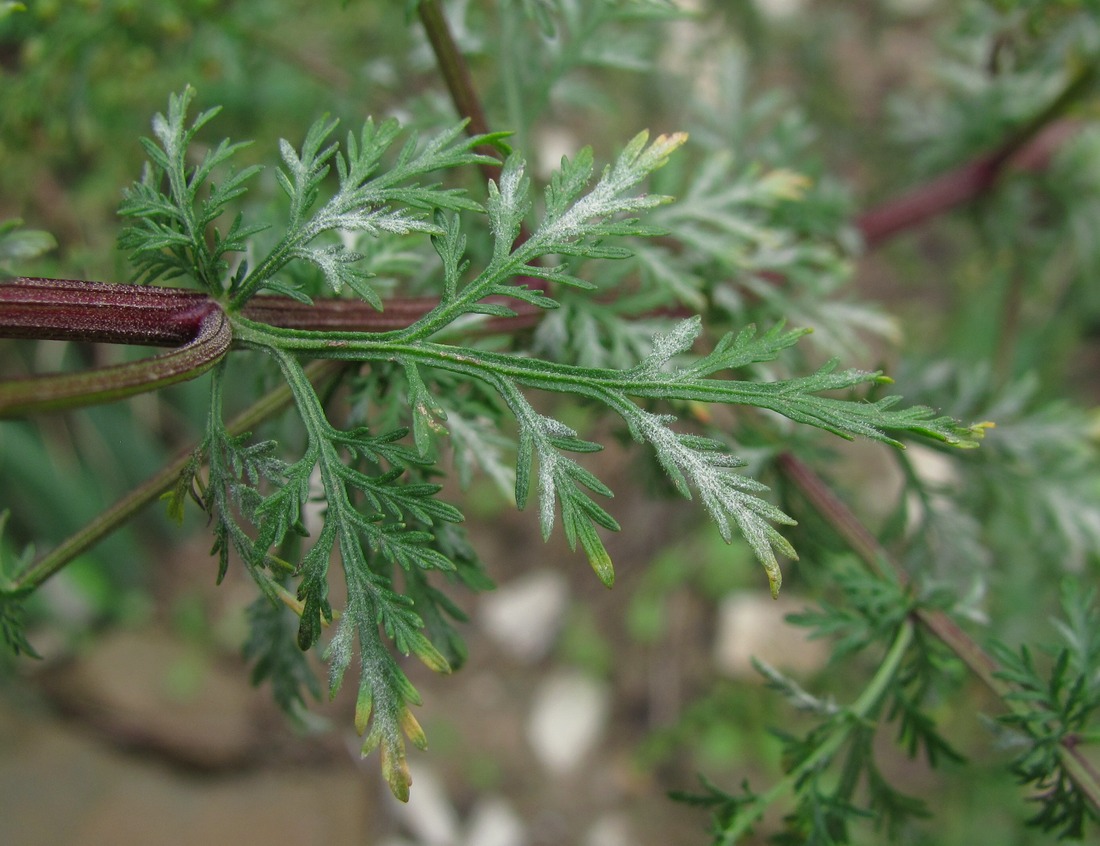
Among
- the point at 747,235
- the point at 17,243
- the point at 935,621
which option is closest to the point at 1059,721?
the point at 935,621

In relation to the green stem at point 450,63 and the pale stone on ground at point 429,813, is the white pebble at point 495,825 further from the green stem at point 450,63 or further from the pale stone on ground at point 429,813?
the green stem at point 450,63

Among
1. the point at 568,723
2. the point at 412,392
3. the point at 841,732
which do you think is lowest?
the point at 568,723

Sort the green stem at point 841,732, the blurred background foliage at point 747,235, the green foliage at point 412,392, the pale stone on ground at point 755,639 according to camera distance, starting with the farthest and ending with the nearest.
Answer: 1. the pale stone on ground at point 755,639
2. the blurred background foliage at point 747,235
3. the green stem at point 841,732
4. the green foliage at point 412,392

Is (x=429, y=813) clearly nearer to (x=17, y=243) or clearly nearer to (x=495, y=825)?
(x=495, y=825)

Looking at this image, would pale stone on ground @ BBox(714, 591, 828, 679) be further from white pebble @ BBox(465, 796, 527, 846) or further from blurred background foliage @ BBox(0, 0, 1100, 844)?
white pebble @ BBox(465, 796, 527, 846)

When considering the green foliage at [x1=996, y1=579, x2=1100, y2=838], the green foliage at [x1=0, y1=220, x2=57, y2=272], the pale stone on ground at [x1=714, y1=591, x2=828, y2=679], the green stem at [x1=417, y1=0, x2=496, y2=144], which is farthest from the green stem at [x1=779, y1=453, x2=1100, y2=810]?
the pale stone on ground at [x1=714, y1=591, x2=828, y2=679]

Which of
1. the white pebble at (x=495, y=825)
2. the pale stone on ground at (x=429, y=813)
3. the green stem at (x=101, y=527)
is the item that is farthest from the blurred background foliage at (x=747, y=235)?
the pale stone on ground at (x=429, y=813)
